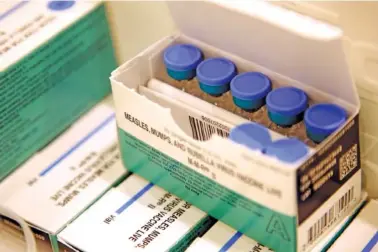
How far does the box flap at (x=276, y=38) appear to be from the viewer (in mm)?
615

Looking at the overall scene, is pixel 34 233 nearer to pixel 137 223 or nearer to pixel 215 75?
pixel 137 223

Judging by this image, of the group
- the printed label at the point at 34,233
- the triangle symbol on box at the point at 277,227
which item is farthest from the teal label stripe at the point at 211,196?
the printed label at the point at 34,233

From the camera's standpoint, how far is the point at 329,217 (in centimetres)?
69

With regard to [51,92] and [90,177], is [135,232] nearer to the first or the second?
[90,177]

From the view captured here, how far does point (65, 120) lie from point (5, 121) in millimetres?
98

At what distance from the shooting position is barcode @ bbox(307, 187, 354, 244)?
673 millimetres

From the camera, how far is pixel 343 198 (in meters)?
0.70

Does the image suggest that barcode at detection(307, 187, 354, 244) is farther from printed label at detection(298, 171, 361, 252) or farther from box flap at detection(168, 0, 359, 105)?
box flap at detection(168, 0, 359, 105)

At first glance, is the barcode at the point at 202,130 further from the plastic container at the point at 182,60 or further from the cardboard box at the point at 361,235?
the cardboard box at the point at 361,235

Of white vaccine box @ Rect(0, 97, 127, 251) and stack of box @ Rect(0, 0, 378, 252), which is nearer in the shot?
stack of box @ Rect(0, 0, 378, 252)

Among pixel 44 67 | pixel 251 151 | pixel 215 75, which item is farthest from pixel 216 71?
pixel 44 67

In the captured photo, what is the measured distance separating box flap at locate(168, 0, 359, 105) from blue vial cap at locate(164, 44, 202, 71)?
21 millimetres

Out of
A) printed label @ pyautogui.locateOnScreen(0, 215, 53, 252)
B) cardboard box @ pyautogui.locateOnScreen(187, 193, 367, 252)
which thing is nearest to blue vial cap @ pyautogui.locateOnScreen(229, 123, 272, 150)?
cardboard box @ pyautogui.locateOnScreen(187, 193, 367, 252)

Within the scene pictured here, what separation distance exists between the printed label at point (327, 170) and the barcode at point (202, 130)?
0.11 meters
